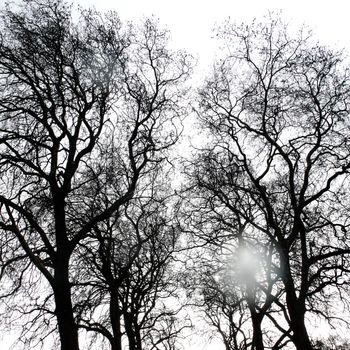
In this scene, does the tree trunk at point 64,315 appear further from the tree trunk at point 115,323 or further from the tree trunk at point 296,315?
the tree trunk at point 296,315

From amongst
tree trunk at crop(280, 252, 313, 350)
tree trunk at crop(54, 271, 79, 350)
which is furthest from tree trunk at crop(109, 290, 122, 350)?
tree trunk at crop(280, 252, 313, 350)

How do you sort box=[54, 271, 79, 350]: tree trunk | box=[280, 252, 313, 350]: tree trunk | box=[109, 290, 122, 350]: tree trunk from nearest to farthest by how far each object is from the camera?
box=[54, 271, 79, 350]: tree trunk < box=[280, 252, 313, 350]: tree trunk < box=[109, 290, 122, 350]: tree trunk

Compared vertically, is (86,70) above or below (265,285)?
above

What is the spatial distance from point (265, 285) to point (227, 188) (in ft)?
13.7

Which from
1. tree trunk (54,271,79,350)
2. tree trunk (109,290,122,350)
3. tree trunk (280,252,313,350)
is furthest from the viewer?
tree trunk (109,290,122,350)

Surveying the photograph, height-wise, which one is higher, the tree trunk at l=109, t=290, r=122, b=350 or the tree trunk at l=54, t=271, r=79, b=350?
the tree trunk at l=109, t=290, r=122, b=350

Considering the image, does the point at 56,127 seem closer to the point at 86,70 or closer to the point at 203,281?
the point at 86,70

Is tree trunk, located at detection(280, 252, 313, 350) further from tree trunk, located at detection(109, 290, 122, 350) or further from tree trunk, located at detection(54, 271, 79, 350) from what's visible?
tree trunk, located at detection(54, 271, 79, 350)

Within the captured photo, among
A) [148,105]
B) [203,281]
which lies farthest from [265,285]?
[148,105]

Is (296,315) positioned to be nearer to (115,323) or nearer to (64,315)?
(115,323)

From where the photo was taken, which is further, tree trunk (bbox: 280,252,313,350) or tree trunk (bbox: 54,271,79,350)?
tree trunk (bbox: 280,252,313,350)

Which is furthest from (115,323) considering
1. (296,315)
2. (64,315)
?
(64,315)

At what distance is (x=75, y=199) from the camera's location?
13922 millimetres

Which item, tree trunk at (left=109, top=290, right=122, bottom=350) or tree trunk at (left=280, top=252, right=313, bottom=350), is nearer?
tree trunk at (left=280, top=252, right=313, bottom=350)
